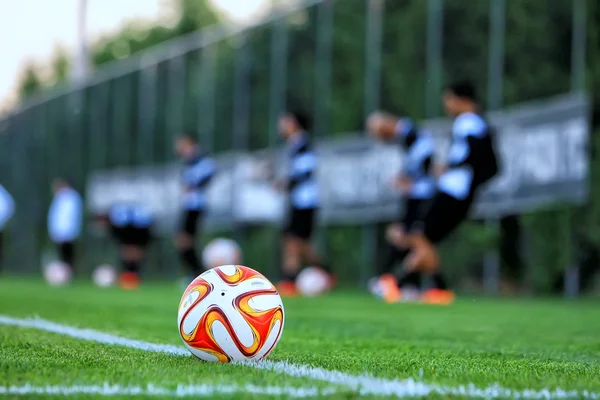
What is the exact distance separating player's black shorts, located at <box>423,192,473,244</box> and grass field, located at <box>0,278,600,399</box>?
2.08 meters

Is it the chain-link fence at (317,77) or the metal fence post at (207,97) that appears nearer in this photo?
the chain-link fence at (317,77)

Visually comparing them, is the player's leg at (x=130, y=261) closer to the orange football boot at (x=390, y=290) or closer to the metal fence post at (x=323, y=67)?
the metal fence post at (x=323, y=67)

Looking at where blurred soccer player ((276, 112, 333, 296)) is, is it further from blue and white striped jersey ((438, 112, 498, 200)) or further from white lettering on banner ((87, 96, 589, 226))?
blue and white striped jersey ((438, 112, 498, 200))

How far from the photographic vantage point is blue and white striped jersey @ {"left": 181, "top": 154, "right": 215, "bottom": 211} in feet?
46.2

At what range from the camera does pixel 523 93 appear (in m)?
12.5

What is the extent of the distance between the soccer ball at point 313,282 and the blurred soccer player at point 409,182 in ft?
5.35

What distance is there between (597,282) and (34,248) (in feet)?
62.1

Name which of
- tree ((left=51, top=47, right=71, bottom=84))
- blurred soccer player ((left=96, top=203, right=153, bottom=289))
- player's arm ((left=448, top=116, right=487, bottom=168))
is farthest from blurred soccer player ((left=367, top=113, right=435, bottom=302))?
tree ((left=51, top=47, right=71, bottom=84))

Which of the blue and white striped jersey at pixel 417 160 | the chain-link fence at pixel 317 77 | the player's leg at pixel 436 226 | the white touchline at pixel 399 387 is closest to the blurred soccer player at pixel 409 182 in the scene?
the blue and white striped jersey at pixel 417 160

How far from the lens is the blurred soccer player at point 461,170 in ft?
32.1

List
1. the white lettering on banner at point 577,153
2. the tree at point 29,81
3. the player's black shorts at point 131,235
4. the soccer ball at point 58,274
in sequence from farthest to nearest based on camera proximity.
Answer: the tree at point 29,81 < the soccer ball at point 58,274 < the player's black shorts at point 131,235 < the white lettering on banner at point 577,153

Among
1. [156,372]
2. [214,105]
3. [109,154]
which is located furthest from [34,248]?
[156,372]

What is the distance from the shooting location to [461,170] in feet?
32.1

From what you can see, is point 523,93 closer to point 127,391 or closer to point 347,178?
point 347,178
